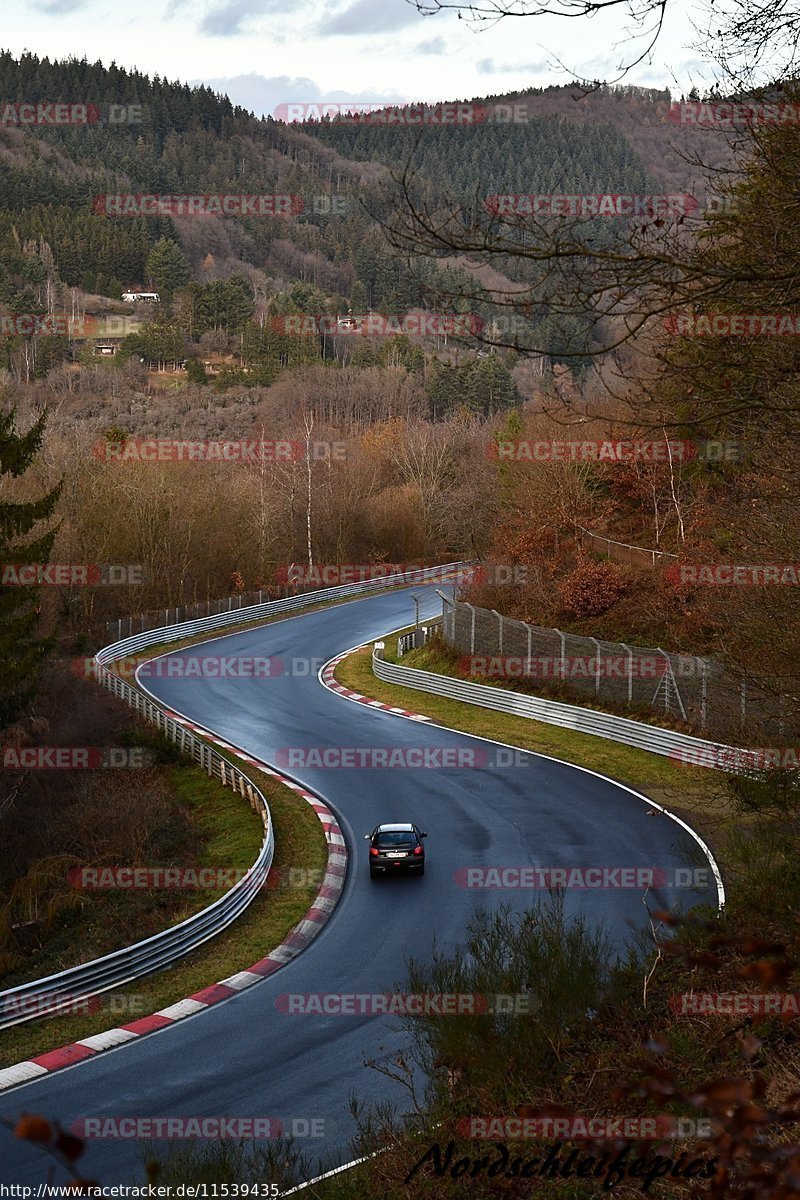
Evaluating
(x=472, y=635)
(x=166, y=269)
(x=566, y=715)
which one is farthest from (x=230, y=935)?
(x=166, y=269)

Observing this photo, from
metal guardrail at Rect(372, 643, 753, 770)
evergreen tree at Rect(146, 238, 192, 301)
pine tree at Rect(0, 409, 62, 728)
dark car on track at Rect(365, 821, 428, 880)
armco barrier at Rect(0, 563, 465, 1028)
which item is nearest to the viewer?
armco barrier at Rect(0, 563, 465, 1028)

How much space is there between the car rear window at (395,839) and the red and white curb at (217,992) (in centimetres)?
112

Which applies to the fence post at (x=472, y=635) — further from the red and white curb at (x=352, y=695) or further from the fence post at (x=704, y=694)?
the fence post at (x=704, y=694)

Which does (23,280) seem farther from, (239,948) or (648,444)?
(239,948)

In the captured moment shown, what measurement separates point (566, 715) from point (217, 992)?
1761 centimetres

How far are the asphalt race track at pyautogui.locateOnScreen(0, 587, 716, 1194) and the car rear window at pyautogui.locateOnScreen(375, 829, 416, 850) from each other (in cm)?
74

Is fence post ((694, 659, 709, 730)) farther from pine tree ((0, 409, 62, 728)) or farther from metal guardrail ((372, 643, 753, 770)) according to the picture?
pine tree ((0, 409, 62, 728))

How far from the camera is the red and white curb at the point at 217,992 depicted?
554 inches

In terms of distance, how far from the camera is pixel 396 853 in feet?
68.2

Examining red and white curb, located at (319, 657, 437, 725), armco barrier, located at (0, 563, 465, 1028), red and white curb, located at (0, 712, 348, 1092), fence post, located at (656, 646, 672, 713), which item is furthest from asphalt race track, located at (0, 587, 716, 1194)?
fence post, located at (656, 646, 672, 713)

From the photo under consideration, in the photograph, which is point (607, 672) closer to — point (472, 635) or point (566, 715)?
point (566, 715)

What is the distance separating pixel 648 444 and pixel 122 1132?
3125 cm

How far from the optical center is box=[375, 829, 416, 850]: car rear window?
68.8 feet

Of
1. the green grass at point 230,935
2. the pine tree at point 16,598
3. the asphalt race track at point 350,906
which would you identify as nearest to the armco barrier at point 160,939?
the green grass at point 230,935
